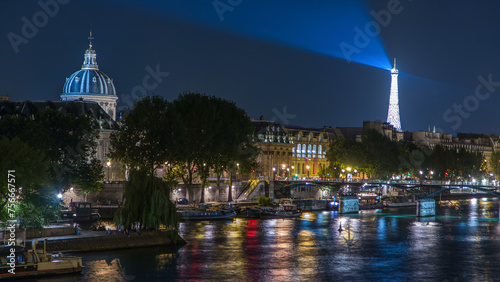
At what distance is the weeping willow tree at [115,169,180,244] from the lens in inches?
2352

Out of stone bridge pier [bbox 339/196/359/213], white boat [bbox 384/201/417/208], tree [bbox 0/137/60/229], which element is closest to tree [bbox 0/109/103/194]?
tree [bbox 0/137/60/229]

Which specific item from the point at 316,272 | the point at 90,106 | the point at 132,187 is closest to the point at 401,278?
the point at 316,272

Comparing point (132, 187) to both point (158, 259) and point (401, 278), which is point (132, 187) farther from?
point (401, 278)

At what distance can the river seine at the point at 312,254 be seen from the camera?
5066 cm

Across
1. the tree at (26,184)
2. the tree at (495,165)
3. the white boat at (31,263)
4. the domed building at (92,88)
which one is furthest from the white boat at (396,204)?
the white boat at (31,263)

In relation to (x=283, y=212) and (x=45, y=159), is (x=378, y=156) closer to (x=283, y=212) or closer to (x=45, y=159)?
(x=283, y=212)

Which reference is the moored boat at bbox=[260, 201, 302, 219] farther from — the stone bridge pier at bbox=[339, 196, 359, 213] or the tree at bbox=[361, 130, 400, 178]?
the tree at bbox=[361, 130, 400, 178]

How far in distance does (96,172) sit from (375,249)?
114 ft

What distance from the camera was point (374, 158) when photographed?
142 meters

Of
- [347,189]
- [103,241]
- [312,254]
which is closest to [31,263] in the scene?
[103,241]

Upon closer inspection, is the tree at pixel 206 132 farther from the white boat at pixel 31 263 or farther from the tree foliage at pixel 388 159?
the tree foliage at pixel 388 159

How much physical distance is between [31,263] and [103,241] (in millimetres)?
9758

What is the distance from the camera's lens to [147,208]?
59938 millimetres

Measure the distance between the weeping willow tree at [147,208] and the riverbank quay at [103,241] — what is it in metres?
0.76
